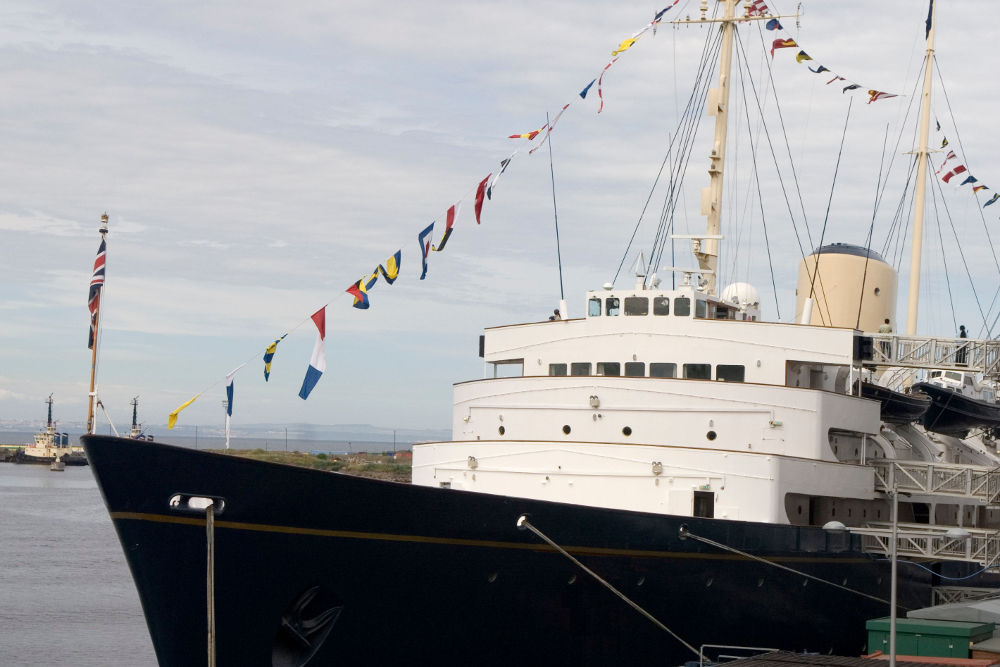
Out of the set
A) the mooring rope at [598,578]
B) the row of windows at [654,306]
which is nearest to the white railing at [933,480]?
the row of windows at [654,306]

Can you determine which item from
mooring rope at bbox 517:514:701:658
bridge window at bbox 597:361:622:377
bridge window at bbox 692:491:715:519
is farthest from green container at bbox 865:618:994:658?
bridge window at bbox 597:361:622:377

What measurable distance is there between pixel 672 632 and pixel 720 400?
13.6ft

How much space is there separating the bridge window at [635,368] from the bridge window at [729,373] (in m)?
1.23

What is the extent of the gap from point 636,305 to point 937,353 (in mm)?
5929

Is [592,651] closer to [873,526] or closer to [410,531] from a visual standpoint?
[410,531]

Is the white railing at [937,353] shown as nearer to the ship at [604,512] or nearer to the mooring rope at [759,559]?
the ship at [604,512]

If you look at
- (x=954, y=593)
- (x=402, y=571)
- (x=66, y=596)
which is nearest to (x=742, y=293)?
(x=954, y=593)

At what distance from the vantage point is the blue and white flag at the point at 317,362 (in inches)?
606

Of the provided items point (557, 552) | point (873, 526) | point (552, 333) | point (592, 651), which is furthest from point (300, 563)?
point (873, 526)

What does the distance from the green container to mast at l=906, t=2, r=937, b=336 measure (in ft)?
57.5

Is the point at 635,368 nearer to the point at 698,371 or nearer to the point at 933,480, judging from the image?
the point at 698,371

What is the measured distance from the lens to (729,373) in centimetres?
2066

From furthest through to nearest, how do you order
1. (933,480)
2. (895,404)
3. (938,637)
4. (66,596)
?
1. (66,596)
2. (895,404)
3. (933,480)
4. (938,637)

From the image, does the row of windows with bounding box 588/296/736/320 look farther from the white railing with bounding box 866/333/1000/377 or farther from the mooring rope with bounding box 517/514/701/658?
the mooring rope with bounding box 517/514/701/658
